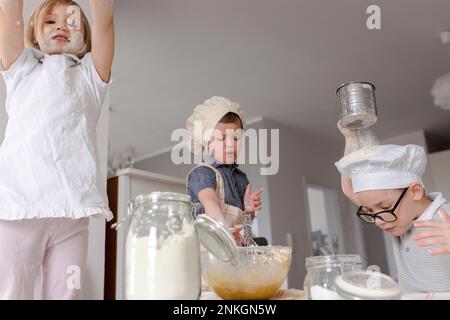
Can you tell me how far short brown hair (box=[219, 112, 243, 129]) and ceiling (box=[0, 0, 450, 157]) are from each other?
0.78m

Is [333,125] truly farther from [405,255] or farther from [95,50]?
[95,50]

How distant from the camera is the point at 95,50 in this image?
1.97 feet

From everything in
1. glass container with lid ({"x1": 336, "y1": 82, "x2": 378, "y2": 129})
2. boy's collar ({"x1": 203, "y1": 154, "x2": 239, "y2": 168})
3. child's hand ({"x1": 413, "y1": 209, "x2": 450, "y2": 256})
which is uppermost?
glass container with lid ({"x1": 336, "y1": 82, "x2": 378, "y2": 129})

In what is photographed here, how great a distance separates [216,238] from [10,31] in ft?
1.28

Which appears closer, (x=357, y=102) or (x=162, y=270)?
(x=162, y=270)

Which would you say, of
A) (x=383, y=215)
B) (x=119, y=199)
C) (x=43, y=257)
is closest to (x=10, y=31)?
(x=43, y=257)

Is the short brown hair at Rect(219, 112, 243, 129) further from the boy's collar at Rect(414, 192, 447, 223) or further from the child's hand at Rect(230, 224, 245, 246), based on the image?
the boy's collar at Rect(414, 192, 447, 223)

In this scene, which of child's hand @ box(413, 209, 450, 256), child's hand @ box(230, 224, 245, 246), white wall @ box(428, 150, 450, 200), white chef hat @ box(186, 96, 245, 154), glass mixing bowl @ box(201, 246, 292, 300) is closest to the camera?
glass mixing bowl @ box(201, 246, 292, 300)

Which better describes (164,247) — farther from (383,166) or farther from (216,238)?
(383,166)

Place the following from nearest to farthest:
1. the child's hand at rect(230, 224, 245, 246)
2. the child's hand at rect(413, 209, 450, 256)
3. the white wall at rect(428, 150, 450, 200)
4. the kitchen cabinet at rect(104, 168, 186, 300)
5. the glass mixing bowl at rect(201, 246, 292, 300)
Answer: the glass mixing bowl at rect(201, 246, 292, 300)
the child's hand at rect(413, 209, 450, 256)
the child's hand at rect(230, 224, 245, 246)
the kitchen cabinet at rect(104, 168, 186, 300)
the white wall at rect(428, 150, 450, 200)

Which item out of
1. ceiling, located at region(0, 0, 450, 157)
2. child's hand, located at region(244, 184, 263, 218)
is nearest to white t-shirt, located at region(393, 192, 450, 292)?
child's hand, located at region(244, 184, 263, 218)

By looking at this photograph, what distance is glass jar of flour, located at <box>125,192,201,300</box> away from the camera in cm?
32

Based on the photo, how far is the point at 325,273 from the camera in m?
0.39
